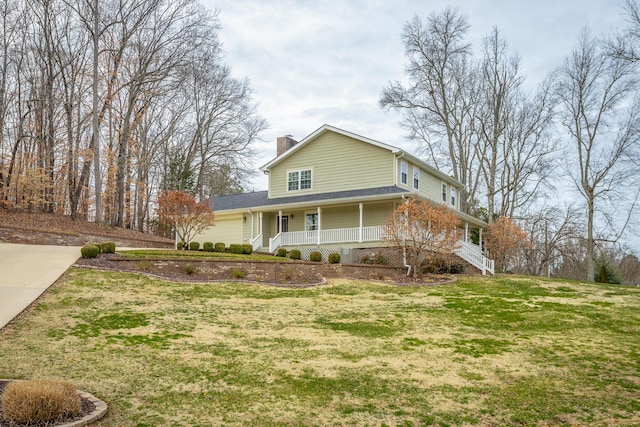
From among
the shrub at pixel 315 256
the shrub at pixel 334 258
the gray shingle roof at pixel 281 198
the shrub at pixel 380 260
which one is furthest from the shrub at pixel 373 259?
the gray shingle roof at pixel 281 198

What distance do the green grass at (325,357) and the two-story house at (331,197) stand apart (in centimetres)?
897

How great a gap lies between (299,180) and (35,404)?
2157cm

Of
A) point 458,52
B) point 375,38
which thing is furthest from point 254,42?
point 458,52

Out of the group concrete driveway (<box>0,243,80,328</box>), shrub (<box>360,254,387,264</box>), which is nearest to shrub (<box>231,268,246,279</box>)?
concrete driveway (<box>0,243,80,328</box>)

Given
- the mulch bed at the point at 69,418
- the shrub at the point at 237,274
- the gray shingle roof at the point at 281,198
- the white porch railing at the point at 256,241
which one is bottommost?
the mulch bed at the point at 69,418

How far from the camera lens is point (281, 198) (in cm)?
2631

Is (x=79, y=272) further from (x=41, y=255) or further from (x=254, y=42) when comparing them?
(x=254, y=42)

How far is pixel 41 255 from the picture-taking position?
1590cm

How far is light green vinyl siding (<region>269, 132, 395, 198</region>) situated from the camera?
23609 mm

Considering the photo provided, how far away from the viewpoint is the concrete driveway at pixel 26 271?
Result: 33.6 ft

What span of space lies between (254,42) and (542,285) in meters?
16.6

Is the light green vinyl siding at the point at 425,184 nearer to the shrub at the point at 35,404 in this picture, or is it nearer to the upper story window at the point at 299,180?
the upper story window at the point at 299,180

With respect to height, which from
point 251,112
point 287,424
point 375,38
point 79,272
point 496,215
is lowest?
point 287,424

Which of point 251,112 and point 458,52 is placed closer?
point 458,52
